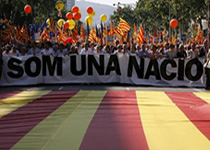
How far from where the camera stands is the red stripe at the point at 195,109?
326 inches

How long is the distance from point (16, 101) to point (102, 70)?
19.5 ft

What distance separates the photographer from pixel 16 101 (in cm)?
1189

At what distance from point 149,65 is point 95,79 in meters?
2.13

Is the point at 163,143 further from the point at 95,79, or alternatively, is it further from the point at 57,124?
the point at 95,79

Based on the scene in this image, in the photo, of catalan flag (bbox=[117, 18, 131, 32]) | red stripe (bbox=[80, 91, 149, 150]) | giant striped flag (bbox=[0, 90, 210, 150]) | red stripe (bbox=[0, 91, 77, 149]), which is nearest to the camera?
red stripe (bbox=[80, 91, 149, 150])

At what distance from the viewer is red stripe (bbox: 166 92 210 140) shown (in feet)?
27.2

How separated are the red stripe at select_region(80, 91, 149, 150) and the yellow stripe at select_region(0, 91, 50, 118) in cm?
203

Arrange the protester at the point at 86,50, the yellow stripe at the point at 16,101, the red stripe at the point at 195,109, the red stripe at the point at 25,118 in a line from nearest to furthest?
1. the red stripe at the point at 25,118
2. the red stripe at the point at 195,109
3. the yellow stripe at the point at 16,101
4. the protester at the point at 86,50

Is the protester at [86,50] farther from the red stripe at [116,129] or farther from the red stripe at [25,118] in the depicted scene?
the red stripe at [116,129]

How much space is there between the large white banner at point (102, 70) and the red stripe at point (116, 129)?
226 inches

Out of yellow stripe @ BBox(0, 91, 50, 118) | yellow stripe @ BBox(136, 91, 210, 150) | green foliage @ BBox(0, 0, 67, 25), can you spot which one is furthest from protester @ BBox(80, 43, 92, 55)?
green foliage @ BBox(0, 0, 67, 25)

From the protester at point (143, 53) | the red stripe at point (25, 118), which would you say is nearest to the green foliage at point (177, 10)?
the protester at point (143, 53)

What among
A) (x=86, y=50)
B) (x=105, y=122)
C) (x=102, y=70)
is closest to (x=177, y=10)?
(x=86, y=50)

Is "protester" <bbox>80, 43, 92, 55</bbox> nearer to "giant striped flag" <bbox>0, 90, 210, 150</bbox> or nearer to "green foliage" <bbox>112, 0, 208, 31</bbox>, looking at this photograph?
"giant striped flag" <bbox>0, 90, 210, 150</bbox>
